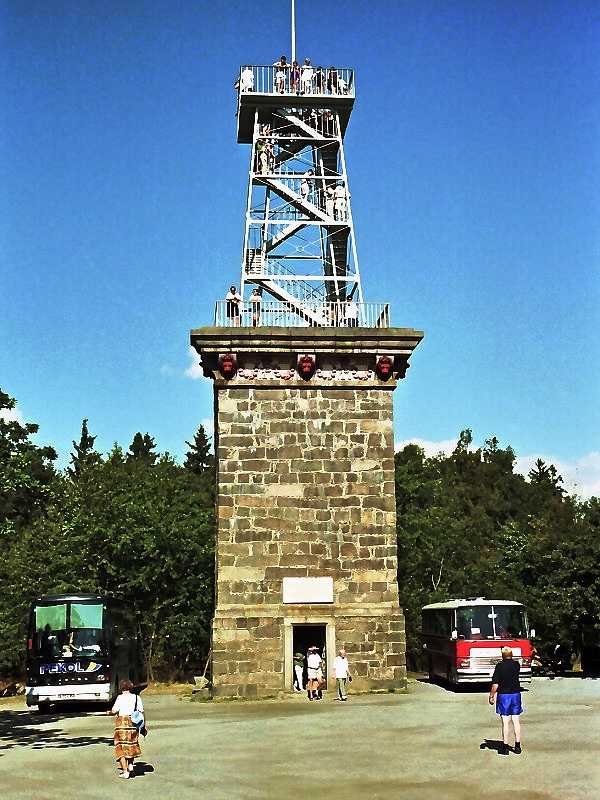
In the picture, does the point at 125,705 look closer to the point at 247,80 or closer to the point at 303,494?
the point at 303,494

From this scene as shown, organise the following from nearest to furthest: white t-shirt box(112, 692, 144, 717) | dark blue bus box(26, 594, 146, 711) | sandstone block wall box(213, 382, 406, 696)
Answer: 1. white t-shirt box(112, 692, 144, 717)
2. sandstone block wall box(213, 382, 406, 696)
3. dark blue bus box(26, 594, 146, 711)

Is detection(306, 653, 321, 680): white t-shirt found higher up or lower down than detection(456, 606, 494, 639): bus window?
lower down

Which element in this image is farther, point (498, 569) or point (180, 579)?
point (498, 569)

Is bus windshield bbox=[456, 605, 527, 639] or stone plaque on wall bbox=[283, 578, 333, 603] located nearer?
stone plaque on wall bbox=[283, 578, 333, 603]

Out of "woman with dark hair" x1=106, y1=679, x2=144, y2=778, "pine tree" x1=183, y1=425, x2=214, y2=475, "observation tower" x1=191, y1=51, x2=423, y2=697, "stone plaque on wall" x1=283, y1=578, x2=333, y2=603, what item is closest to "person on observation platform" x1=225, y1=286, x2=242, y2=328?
"observation tower" x1=191, y1=51, x2=423, y2=697

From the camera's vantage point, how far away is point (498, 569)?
174ft

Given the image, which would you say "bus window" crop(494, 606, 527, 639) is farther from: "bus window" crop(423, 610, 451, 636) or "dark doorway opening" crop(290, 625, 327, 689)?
"dark doorway opening" crop(290, 625, 327, 689)

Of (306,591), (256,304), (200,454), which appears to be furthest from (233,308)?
(200,454)

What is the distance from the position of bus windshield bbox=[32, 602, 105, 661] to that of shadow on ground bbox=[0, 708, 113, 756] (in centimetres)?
188

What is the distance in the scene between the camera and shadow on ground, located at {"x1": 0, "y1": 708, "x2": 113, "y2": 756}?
57.6 ft

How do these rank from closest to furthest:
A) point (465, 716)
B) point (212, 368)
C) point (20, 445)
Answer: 1. point (465, 716)
2. point (212, 368)
3. point (20, 445)

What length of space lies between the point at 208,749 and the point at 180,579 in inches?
913

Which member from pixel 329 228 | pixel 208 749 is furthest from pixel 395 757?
pixel 329 228

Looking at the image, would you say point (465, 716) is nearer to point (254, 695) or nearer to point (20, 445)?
point (254, 695)
